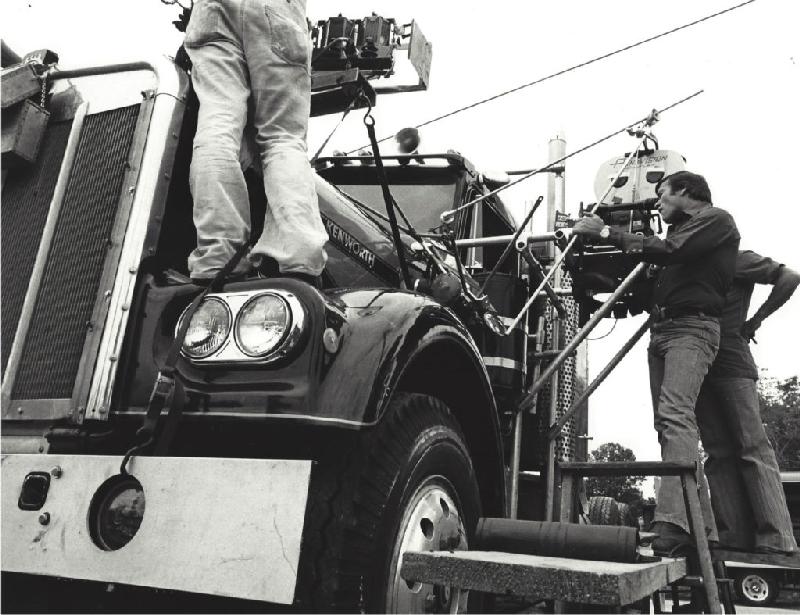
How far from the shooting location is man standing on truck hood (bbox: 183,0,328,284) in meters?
2.26

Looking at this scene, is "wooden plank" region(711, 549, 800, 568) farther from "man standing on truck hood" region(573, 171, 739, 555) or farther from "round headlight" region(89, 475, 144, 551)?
"round headlight" region(89, 475, 144, 551)

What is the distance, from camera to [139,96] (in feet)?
8.15

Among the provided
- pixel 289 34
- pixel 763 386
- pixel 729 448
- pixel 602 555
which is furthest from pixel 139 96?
pixel 763 386

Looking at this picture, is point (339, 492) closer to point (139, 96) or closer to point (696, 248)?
point (139, 96)

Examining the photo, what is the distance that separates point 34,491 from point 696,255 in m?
3.06

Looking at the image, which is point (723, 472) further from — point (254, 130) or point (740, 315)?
point (254, 130)

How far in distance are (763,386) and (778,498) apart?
5365 centimetres

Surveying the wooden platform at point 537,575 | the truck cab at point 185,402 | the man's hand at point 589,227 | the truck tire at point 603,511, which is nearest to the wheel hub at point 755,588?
the truck tire at point 603,511

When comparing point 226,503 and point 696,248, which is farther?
point 696,248

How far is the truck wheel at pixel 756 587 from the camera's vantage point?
27.6ft

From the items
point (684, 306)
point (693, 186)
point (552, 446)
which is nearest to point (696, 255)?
point (684, 306)

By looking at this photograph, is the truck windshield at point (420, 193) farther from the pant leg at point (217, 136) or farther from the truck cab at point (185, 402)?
the pant leg at point (217, 136)

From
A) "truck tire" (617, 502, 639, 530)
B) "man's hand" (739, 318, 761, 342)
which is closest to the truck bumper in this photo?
"man's hand" (739, 318, 761, 342)

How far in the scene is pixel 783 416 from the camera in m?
47.2
